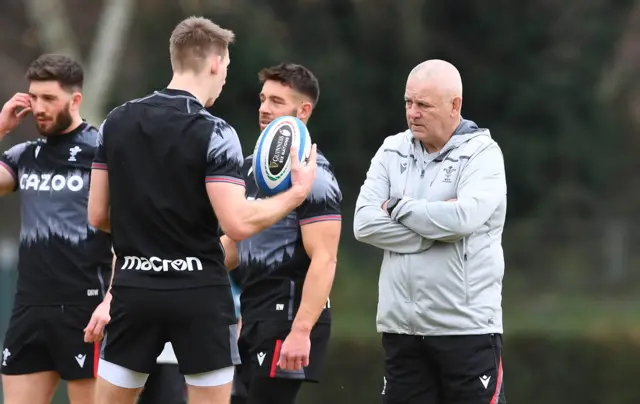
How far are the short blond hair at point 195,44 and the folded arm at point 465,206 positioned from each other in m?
1.19

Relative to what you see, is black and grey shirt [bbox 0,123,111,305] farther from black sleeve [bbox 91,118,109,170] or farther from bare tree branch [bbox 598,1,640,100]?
bare tree branch [bbox 598,1,640,100]

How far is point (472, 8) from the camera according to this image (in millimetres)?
22391

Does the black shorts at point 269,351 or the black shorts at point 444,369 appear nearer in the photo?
the black shorts at point 444,369

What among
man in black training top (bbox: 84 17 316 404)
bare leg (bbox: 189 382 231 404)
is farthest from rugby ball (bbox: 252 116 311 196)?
bare leg (bbox: 189 382 231 404)

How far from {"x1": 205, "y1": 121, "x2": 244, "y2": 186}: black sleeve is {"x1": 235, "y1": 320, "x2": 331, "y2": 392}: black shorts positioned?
1222 millimetres

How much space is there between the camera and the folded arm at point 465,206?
16.9 ft

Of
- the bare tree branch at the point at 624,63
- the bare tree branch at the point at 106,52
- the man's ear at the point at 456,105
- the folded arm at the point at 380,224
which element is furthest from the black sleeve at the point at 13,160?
the bare tree branch at the point at 624,63

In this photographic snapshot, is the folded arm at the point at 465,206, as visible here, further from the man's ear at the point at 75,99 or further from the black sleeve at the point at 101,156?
the man's ear at the point at 75,99

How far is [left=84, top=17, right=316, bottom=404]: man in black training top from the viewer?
4.51 metres

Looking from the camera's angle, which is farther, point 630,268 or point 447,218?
point 630,268

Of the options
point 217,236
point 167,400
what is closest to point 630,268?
point 167,400

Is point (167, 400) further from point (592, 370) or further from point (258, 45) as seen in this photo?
point (258, 45)

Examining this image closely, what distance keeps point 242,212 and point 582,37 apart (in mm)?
19613

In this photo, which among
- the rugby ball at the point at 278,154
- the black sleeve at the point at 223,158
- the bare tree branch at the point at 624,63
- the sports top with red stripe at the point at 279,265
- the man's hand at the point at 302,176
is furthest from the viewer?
the bare tree branch at the point at 624,63
